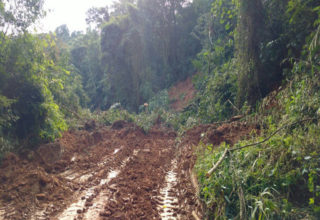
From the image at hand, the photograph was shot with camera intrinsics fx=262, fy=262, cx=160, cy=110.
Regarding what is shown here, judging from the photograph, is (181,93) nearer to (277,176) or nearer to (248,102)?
(248,102)

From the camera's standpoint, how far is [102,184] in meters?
5.59

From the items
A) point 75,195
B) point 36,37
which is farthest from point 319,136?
point 36,37

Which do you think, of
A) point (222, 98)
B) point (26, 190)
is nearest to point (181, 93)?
point (222, 98)

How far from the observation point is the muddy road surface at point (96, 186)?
13.8 feet

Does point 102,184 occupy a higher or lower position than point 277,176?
lower

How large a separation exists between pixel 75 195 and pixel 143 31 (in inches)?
901

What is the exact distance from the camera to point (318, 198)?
115 inches

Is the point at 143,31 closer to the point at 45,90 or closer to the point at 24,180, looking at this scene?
the point at 45,90

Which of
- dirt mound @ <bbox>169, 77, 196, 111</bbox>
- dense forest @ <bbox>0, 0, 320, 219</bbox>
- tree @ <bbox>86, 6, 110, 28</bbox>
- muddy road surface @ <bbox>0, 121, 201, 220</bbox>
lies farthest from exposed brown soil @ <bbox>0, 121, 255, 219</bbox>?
tree @ <bbox>86, 6, 110, 28</bbox>

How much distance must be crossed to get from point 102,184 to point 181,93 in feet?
56.9

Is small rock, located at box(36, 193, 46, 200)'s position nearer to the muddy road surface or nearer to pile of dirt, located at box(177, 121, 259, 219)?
the muddy road surface

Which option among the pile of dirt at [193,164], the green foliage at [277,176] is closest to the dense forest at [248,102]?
the green foliage at [277,176]

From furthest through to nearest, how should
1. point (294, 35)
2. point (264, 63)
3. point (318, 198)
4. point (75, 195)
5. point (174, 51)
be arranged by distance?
point (174, 51), point (264, 63), point (294, 35), point (75, 195), point (318, 198)

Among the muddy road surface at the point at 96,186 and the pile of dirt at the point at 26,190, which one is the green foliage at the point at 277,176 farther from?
the pile of dirt at the point at 26,190
